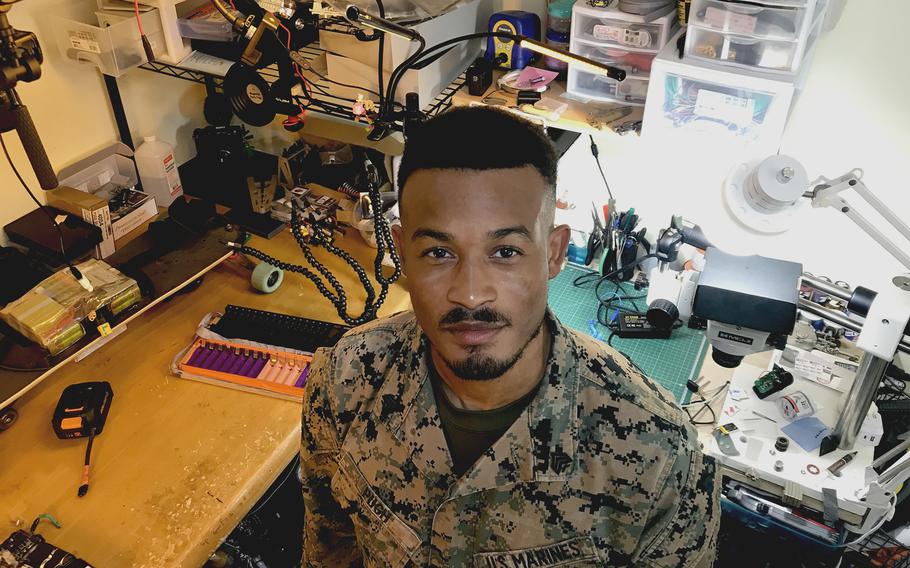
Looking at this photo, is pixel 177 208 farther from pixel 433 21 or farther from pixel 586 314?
pixel 586 314

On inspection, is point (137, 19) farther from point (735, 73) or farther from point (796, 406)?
point (796, 406)

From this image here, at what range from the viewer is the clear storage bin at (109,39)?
1813 millimetres

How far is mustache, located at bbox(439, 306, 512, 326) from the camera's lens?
1004 millimetres

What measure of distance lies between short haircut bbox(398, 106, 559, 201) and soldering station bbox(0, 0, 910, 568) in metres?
0.03

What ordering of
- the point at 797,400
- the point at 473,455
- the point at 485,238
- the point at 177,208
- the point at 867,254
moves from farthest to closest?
the point at 177,208
the point at 867,254
the point at 797,400
the point at 473,455
the point at 485,238

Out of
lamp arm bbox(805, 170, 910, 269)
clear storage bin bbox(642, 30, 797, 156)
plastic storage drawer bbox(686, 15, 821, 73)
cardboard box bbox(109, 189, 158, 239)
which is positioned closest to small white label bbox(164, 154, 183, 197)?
cardboard box bbox(109, 189, 158, 239)

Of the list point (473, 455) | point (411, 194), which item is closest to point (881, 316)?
point (473, 455)

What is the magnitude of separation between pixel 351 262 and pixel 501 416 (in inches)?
41.4

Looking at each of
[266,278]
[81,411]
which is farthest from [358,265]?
[81,411]

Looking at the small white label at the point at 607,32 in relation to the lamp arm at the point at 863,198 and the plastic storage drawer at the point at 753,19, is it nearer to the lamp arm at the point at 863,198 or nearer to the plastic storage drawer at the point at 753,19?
the plastic storage drawer at the point at 753,19

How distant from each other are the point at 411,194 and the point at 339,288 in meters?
0.93

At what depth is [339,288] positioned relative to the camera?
1943 mm

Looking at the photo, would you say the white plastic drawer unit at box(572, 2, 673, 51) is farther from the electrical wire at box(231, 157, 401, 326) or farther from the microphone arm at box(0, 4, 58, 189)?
the microphone arm at box(0, 4, 58, 189)

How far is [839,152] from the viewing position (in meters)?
1.82
